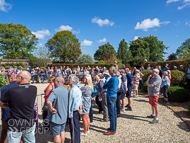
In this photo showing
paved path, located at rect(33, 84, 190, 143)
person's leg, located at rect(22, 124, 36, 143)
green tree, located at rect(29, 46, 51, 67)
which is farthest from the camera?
green tree, located at rect(29, 46, 51, 67)

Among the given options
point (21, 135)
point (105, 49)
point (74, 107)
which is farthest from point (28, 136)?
point (105, 49)

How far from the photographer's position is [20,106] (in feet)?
7.55

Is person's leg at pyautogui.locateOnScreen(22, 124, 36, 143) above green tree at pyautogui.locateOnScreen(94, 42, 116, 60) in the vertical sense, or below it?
below

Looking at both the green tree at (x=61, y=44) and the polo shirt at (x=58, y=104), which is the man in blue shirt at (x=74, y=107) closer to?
the polo shirt at (x=58, y=104)

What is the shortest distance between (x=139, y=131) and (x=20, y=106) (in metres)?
3.73

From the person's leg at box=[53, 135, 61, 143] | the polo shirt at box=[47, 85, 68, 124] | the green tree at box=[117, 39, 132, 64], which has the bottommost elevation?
the person's leg at box=[53, 135, 61, 143]

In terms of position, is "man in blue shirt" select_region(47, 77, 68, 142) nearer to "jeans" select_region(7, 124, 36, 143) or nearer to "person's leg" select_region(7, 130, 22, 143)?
"jeans" select_region(7, 124, 36, 143)

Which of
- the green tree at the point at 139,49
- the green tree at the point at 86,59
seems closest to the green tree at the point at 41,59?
the green tree at the point at 86,59

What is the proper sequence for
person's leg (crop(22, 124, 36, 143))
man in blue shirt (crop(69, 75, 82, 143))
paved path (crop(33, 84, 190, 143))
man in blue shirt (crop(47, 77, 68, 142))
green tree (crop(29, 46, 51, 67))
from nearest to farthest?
person's leg (crop(22, 124, 36, 143)), man in blue shirt (crop(47, 77, 68, 142)), man in blue shirt (crop(69, 75, 82, 143)), paved path (crop(33, 84, 190, 143)), green tree (crop(29, 46, 51, 67))

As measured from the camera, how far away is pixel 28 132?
8.02ft

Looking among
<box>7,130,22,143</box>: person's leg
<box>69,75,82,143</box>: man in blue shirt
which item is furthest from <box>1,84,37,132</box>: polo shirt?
<box>69,75,82,143</box>: man in blue shirt

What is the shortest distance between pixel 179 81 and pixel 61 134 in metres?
8.83

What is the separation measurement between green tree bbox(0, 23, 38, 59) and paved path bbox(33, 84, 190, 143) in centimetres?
4142

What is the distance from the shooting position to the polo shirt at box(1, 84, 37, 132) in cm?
224
